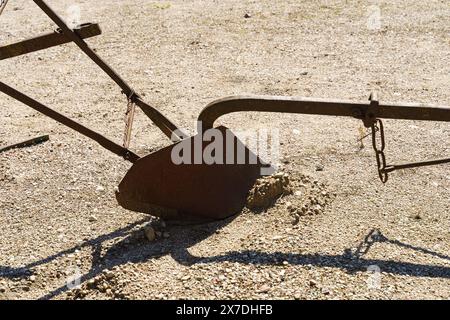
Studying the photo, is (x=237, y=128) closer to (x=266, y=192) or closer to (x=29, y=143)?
(x=266, y=192)

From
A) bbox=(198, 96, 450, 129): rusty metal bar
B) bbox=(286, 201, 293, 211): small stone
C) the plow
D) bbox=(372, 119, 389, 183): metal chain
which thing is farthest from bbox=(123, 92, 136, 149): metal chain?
bbox=(372, 119, 389, 183): metal chain

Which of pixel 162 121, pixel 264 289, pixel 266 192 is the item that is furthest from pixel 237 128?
pixel 264 289

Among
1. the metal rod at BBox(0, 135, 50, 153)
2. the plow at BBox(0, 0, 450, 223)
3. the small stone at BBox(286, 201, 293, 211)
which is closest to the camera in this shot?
the plow at BBox(0, 0, 450, 223)

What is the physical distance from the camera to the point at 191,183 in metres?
3.98

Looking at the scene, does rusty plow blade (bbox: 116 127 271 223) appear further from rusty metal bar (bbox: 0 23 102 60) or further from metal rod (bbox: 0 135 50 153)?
metal rod (bbox: 0 135 50 153)

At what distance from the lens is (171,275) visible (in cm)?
359

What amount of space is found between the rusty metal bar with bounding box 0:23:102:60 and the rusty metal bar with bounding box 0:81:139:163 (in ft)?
0.94

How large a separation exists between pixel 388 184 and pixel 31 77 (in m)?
4.39

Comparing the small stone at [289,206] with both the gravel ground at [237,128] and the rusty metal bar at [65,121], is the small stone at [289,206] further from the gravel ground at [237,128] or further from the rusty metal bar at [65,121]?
the rusty metal bar at [65,121]

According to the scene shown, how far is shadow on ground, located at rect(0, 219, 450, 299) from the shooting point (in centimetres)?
358

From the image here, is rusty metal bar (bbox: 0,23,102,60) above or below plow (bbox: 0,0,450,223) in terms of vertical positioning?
above

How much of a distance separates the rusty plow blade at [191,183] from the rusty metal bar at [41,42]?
95 cm

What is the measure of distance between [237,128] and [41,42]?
6.79 ft

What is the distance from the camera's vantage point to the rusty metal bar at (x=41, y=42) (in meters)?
3.86
